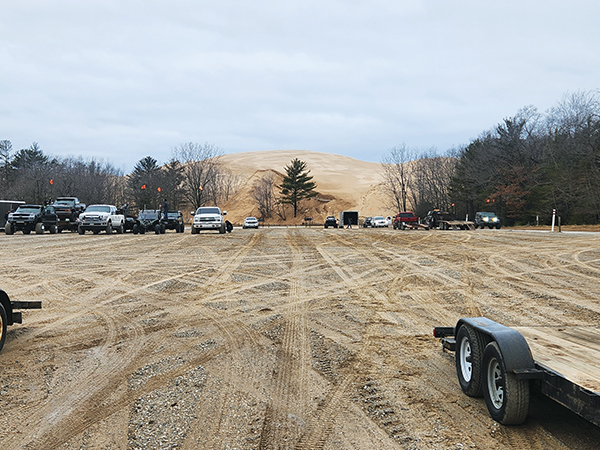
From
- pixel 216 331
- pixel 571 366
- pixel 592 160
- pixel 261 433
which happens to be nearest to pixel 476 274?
pixel 216 331

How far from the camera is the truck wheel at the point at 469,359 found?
451 cm

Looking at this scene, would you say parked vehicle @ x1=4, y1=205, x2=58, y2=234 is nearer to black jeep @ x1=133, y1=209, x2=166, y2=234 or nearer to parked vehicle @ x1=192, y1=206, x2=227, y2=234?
black jeep @ x1=133, y1=209, x2=166, y2=234

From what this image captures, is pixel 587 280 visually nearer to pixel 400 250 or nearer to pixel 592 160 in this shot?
pixel 400 250

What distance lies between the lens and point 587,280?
1211 centimetres

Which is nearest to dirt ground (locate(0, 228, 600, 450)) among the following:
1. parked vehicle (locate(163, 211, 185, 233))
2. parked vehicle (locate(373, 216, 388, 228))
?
parked vehicle (locate(163, 211, 185, 233))

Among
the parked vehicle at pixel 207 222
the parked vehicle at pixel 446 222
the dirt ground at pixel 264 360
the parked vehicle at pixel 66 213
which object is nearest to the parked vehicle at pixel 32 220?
the parked vehicle at pixel 66 213

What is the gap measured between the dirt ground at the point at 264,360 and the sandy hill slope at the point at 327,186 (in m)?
95.9

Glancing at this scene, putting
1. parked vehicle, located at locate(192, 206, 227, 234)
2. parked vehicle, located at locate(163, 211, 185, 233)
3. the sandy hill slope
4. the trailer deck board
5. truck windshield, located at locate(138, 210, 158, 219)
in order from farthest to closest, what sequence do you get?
the sandy hill slope
parked vehicle, located at locate(163, 211, 185, 233)
truck windshield, located at locate(138, 210, 158, 219)
parked vehicle, located at locate(192, 206, 227, 234)
the trailer deck board

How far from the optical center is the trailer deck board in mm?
3586

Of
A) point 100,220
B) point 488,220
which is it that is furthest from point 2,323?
point 488,220

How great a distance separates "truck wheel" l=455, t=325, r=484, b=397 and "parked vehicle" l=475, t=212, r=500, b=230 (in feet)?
160

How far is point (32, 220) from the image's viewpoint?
3391 centimetres

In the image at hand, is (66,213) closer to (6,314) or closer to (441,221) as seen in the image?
(441,221)

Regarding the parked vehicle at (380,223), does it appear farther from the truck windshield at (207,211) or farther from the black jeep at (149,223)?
the black jeep at (149,223)
